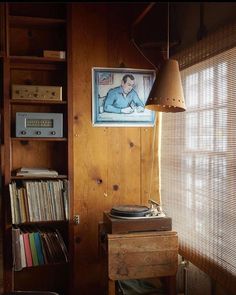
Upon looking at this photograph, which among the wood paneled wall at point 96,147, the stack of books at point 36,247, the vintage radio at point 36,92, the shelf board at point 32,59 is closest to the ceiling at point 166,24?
the wood paneled wall at point 96,147

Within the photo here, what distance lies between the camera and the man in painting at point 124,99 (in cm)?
263

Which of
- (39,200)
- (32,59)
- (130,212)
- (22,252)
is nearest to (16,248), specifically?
(22,252)

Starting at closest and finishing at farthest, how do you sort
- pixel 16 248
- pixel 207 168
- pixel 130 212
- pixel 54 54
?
1. pixel 207 168
2. pixel 130 212
3. pixel 16 248
4. pixel 54 54

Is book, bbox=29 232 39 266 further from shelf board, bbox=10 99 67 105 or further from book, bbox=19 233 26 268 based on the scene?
shelf board, bbox=10 99 67 105

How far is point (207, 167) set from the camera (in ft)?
6.51

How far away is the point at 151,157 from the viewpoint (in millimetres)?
2730

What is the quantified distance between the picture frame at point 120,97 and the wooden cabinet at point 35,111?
254 millimetres

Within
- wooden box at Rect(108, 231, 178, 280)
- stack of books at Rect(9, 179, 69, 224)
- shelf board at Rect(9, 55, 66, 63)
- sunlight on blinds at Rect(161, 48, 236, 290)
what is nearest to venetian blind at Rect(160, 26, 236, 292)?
sunlight on blinds at Rect(161, 48, 236, 290)

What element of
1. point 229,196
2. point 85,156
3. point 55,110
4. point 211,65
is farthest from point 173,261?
point 55,110

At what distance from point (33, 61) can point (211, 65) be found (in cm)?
127

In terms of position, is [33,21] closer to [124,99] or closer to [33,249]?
[124,99]

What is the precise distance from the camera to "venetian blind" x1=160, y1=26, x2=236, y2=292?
5.77 ft

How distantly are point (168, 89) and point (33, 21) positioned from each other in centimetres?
117

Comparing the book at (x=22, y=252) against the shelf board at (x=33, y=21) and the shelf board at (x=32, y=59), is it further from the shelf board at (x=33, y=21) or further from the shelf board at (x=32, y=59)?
the shelf board at (x=33, y=21)
